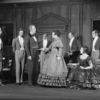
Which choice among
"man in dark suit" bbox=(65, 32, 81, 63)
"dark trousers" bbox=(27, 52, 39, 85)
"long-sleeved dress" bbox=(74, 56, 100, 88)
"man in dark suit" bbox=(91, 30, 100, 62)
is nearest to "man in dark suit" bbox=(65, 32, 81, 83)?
"man in dark suit" bbox=(65, 32, 81, 63)

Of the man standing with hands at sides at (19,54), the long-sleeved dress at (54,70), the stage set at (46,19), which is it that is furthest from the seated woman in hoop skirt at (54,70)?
the man standing with hands at sides at (19,54)

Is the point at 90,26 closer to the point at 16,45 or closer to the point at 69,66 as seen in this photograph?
the point at 69,66

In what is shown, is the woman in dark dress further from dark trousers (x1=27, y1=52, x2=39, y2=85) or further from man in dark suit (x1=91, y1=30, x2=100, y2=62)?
dark trousers (x1=27, y1=52, x2=39, y2=85)

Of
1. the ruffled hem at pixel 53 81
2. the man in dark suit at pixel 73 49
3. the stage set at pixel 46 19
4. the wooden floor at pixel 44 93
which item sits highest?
the stage set at pixel 46 19

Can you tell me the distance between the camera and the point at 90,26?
1143 centimetres

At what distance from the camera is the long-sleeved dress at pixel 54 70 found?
32.9 feet

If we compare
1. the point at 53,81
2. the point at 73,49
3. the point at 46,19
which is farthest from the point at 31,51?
the point at 46,19

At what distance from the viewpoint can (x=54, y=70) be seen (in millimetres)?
10008

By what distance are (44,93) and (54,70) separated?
3.64 feet

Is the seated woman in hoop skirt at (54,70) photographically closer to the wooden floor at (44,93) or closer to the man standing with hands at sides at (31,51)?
the wooden floor at (44,93)

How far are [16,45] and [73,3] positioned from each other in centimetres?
255

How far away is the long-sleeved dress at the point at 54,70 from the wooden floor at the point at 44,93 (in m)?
0.24

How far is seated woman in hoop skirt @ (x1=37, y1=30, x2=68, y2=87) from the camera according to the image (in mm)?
10016

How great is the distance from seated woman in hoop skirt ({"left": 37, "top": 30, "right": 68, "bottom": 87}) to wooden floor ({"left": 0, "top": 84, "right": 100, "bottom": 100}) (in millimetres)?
233
